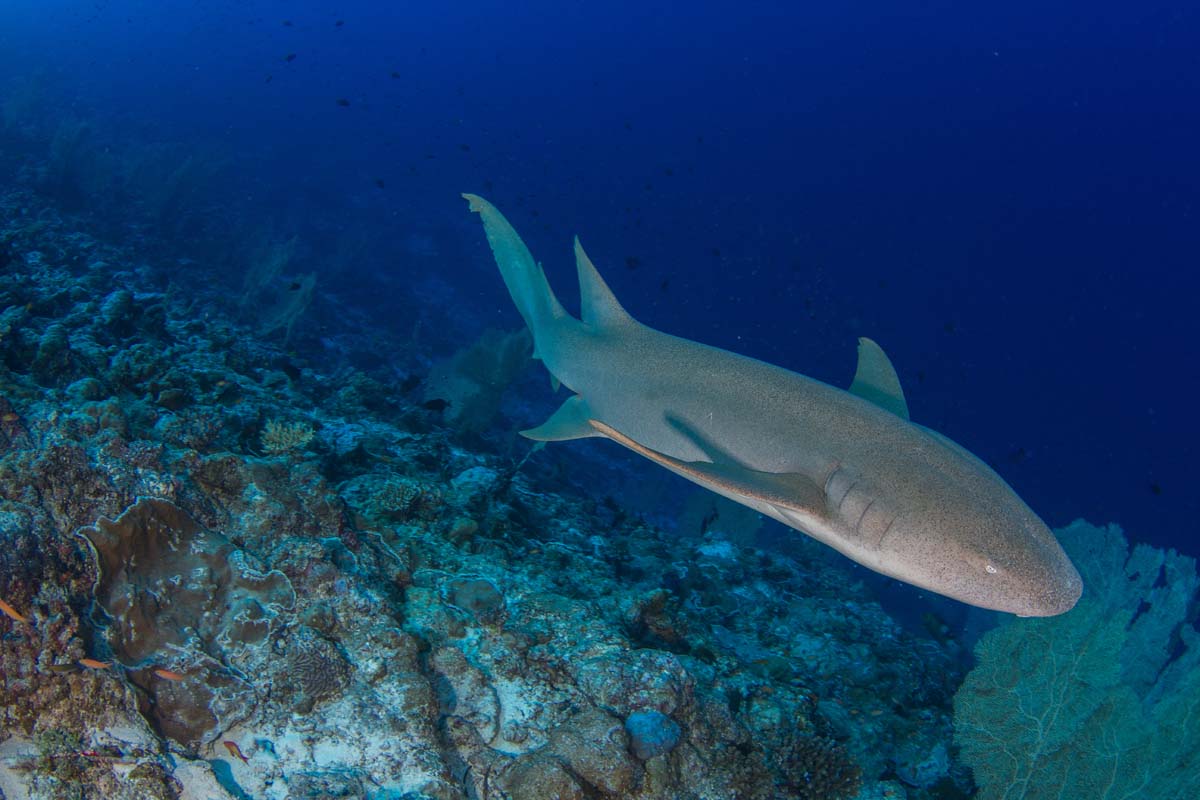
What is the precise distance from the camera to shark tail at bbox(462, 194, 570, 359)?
17.5 feet

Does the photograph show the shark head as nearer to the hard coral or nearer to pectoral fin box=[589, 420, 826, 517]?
pectoral fin box=[589, 420, 826, 517]

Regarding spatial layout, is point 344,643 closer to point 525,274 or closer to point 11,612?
point 11,612

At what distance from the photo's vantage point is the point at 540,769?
251cm

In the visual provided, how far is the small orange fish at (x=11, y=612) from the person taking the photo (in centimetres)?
204

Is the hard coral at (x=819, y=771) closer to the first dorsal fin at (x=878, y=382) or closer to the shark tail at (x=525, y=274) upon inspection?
the first dorsal fin at (x=878, y=382)

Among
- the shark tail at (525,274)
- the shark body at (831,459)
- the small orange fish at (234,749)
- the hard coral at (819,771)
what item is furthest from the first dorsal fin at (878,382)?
the small orange fish at (234,749)

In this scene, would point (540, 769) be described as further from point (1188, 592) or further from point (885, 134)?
point (885, 134)

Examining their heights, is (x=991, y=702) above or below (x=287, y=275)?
above

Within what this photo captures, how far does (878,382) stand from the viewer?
14.1 feet

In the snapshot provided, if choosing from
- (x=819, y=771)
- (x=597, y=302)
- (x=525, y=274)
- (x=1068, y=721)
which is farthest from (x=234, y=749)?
(x=1068, y=721)

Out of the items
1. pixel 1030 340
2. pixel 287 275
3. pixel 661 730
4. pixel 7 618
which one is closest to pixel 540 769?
pixel 661 730

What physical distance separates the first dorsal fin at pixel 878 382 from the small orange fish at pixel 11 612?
4398 mm

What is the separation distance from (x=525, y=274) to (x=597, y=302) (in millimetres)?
979

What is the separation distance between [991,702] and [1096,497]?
49.7 metres
